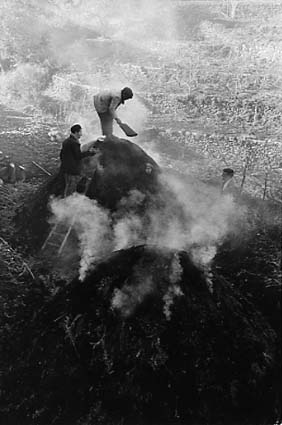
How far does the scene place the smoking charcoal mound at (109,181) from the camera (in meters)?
5.96

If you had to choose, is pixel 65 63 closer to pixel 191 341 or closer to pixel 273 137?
pixel 273 137

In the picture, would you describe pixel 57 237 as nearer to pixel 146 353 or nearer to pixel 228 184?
pixel 146 353

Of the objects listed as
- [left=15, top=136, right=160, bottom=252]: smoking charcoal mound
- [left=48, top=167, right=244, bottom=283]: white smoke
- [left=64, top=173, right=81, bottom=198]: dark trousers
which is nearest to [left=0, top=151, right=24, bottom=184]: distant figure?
[left=15, top=136, right=160, bottom=252]: smoking charcoal mound

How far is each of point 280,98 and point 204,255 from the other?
22.1 ft

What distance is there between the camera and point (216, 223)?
607cm

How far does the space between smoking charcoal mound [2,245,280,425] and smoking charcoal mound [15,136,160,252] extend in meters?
1.64

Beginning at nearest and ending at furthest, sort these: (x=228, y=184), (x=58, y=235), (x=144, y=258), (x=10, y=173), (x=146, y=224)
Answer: (x=144, y=258)
(x=146, y=224)
(x=58, y=235)
(x=228, y=184)
(x=10, y=173)

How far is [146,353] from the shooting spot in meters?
3.91

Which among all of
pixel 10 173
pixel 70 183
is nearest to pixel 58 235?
pixel 70 183

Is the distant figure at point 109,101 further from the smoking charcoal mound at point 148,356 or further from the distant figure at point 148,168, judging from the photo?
the smoking charcoal mound at point 148,356

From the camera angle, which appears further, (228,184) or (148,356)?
(228,184)

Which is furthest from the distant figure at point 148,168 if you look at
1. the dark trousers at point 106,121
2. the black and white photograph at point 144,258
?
the dark trousers at point 106,121

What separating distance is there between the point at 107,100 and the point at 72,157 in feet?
3.46

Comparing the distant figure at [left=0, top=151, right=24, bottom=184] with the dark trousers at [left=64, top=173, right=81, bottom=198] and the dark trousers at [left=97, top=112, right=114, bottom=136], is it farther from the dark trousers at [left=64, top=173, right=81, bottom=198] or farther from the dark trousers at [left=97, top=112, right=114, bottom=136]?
the dark trousers at [left=97, top=112, right=114, bottom=136]
